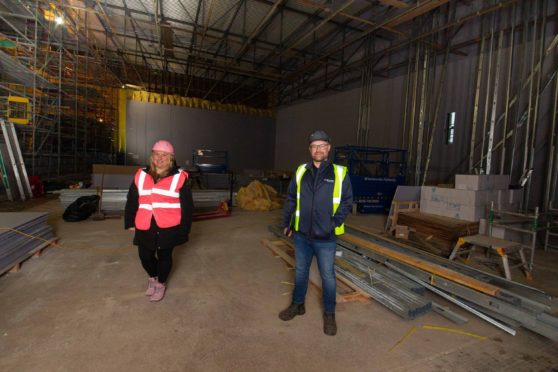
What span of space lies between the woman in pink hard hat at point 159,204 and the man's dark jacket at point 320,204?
1.25 meters

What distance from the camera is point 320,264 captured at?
8.44 feet

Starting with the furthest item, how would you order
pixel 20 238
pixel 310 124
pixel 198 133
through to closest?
pixel 198 133 → pixel 310 124 → pixel 20 238

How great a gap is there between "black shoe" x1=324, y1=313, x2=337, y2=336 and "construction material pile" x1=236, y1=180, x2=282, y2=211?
20.8ft

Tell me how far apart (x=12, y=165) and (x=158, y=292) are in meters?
8.08

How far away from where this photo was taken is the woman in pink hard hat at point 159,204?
111 inches

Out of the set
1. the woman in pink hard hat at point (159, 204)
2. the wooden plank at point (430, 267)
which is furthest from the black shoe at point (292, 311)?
the wooden plank at point (430, 267)

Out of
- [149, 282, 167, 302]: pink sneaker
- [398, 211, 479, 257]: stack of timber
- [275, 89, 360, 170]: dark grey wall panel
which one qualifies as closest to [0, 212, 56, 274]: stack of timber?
[149, 282, 167, 302]: pink sneaker

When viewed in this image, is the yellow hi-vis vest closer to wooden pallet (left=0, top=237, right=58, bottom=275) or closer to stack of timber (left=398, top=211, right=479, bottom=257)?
stack of timber (left=398, top=211, right=479, bottom=257)

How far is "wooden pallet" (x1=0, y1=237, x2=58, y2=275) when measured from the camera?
11.7 feet

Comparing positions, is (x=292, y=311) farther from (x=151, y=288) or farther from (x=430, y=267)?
(x=430, y=267)

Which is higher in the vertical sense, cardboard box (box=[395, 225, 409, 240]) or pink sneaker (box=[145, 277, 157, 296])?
cardboard box (box=[395, 225, 409, 240])

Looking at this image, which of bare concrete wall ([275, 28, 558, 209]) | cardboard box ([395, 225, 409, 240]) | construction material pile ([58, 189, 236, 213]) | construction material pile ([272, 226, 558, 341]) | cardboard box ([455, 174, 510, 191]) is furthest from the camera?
construction material pile ([58, 189, 236, 213])

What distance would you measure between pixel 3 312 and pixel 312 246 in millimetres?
3018

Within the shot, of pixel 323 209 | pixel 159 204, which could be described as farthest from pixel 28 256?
pixel 323 209
